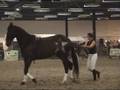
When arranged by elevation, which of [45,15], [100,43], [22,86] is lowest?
[100,43]

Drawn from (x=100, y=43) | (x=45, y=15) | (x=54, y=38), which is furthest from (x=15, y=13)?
(x=54, y=38)

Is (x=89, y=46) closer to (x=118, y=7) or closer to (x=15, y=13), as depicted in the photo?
(x=118, y=7)

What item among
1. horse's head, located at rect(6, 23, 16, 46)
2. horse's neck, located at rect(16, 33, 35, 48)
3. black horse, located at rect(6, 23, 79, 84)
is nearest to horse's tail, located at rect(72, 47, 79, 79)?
black horse, located at rect(6, 23, 79, 84)

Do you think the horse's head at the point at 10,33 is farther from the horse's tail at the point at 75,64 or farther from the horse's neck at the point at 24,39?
the horse's tail at the point at 75,64

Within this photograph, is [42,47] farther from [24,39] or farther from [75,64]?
[75,64]

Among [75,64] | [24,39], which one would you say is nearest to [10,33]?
[24,39]

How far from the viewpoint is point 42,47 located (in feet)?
42.7

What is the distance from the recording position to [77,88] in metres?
Result: 11.4

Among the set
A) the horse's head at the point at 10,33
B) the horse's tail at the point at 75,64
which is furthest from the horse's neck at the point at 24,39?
the horse's tail at the point at 75,64

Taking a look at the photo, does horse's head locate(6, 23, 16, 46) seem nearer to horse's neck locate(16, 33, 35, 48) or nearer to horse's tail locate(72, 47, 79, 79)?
horse's neck locate(16, 33, 35, 48)

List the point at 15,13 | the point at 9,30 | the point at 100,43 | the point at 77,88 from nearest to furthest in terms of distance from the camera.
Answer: the point at 77,88
the point at 9,30
the point at 15,13
the point at 100,43

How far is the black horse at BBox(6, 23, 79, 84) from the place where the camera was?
12.9 m

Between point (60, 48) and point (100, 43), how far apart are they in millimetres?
35239

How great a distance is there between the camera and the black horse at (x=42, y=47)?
12.9 meters
